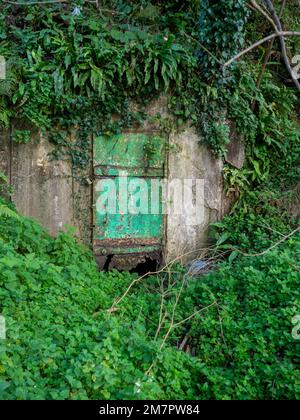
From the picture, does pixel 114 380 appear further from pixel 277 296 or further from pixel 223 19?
pixel 223 19

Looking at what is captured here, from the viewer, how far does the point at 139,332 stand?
178 inches

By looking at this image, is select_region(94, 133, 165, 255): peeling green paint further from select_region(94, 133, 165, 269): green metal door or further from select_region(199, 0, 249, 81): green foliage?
select_region(199, 0, 249, 81): green foliage

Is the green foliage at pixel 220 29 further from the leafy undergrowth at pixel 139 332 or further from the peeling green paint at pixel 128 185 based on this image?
the leafy undergrowth at pixel 139 332

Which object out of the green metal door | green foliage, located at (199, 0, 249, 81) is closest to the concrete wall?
the green metal door

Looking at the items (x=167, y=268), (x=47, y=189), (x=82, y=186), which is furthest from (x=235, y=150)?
(x=47, y=189)

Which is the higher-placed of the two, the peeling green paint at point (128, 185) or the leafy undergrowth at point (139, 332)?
the peeling green paint at point (128, 185)

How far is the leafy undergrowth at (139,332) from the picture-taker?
3539 millimetres

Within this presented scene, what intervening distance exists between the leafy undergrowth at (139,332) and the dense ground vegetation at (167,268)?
0.05 ft

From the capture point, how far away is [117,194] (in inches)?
279

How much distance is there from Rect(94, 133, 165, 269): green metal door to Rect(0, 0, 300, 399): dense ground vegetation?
34 centimetres

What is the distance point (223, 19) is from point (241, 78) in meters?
1.11

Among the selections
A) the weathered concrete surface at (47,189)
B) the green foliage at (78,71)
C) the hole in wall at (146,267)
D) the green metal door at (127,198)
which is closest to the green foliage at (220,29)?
the green foliage at (78,71)

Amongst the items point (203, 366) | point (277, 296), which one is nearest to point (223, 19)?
point (277, 296)

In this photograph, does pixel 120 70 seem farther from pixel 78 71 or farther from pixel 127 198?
pixel 127 198
